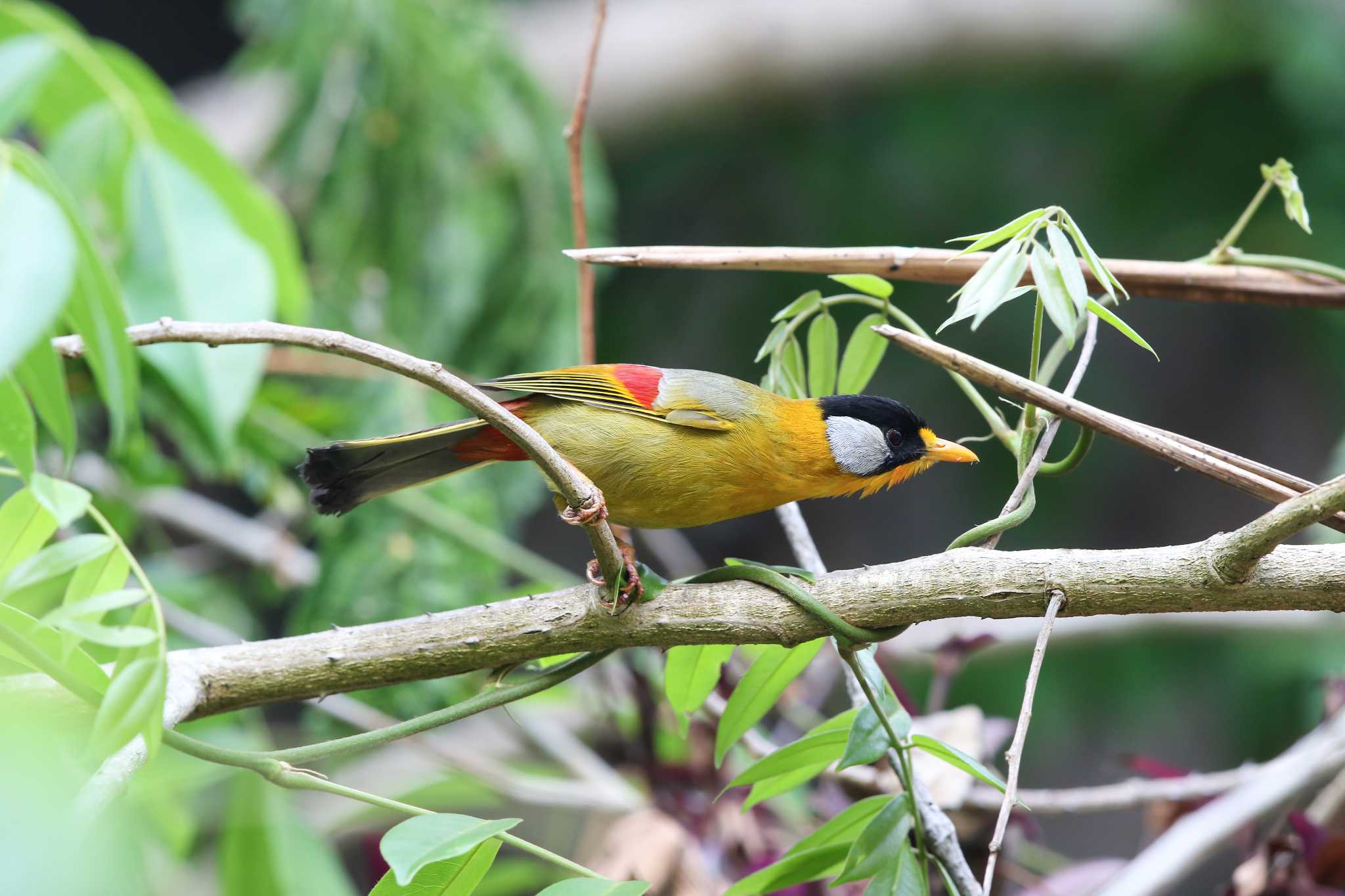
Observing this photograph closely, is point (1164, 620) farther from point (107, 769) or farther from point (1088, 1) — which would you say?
point (1088, 1)

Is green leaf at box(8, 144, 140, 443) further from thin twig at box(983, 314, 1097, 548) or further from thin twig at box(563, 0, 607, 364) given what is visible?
thin twig at box(983, 314, 1097, 548)

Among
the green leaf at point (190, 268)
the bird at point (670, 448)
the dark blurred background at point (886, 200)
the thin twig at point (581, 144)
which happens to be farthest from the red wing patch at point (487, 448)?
the dark blurred background at point (886, 200)

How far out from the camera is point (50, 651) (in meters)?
1.05

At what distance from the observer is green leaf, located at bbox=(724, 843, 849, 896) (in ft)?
4.13

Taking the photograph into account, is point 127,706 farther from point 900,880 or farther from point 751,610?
point 900,880

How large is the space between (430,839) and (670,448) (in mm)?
890

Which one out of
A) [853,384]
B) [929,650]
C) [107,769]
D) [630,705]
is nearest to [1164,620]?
[929,650]

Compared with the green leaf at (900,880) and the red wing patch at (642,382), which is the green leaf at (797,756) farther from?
the red wing patch at (642,382)

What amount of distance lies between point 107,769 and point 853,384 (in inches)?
42.2

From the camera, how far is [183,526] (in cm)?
356

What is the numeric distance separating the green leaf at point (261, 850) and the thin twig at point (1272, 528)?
68.6 inches

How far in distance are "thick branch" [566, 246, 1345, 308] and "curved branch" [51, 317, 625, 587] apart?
0.32 metres

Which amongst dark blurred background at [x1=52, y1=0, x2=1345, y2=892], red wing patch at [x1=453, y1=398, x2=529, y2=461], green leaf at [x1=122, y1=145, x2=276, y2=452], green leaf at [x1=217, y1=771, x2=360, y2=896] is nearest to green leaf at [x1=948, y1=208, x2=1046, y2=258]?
red wing patch at [x1=453, y1=398, x2=529, y2=461]

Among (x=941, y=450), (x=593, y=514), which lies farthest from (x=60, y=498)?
(x=941, y=450)
